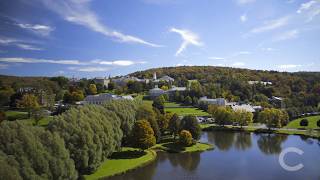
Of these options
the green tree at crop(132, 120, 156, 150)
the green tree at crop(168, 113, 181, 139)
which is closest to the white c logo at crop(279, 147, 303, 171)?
the green tree at crop(168, 113, 181, 139)

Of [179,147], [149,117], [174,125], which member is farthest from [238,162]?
[149,117]

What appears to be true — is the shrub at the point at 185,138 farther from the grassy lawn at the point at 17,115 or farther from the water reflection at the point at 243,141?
the grassy lawn at the point at 17,115

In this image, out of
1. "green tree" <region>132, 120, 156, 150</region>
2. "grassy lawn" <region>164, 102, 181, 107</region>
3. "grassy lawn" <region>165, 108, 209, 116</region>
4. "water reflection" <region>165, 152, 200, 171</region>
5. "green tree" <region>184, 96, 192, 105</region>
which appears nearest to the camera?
"water reflection" <region>165, 152, 200, 171</region>

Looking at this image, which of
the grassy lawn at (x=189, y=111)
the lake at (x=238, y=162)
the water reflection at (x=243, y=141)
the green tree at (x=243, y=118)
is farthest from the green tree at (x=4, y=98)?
the water reflection at (x=243, y=141)

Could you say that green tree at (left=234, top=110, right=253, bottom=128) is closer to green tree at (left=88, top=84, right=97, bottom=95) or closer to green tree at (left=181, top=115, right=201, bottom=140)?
green tree at (left=181, top=115, right=201, bottom=140)

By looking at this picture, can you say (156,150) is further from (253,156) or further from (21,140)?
(21,140)
